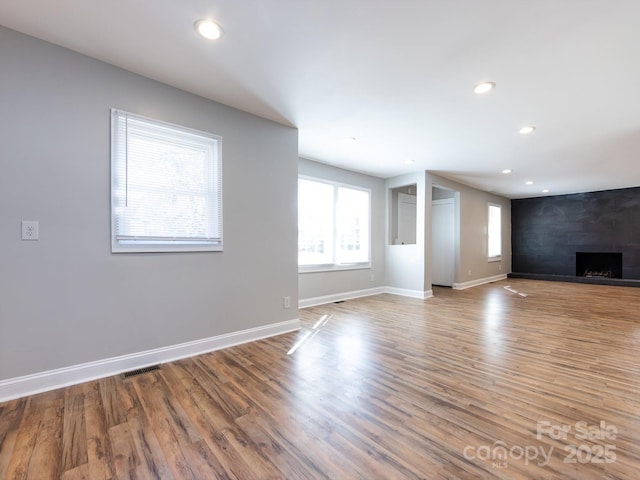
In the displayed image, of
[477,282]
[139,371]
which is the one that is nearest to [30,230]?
[139,371]

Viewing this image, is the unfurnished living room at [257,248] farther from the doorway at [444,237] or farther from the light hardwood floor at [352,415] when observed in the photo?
the doorway at [444,237]

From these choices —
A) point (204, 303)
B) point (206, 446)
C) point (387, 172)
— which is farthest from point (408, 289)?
point (206, 446)

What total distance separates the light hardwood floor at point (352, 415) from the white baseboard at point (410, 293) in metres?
2.30

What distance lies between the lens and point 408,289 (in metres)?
5.76

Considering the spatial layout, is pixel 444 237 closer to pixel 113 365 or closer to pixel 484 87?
pixel 484 87

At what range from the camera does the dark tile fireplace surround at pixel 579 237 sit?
736 centimetres

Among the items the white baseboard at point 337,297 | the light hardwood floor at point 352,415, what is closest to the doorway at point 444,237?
the white baseboard at point 337,297

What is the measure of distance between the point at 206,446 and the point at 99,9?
105 inches

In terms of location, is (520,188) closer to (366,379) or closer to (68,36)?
(366,379)

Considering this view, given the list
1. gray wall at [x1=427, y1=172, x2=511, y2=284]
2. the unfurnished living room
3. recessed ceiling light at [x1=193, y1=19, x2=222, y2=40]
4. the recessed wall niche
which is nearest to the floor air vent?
the unfurnished living room


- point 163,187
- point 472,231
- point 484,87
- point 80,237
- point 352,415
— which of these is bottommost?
point 352,415

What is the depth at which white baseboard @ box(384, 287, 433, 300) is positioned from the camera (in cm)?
553

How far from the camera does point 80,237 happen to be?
7.18ft

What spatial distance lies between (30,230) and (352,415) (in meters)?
2.56
